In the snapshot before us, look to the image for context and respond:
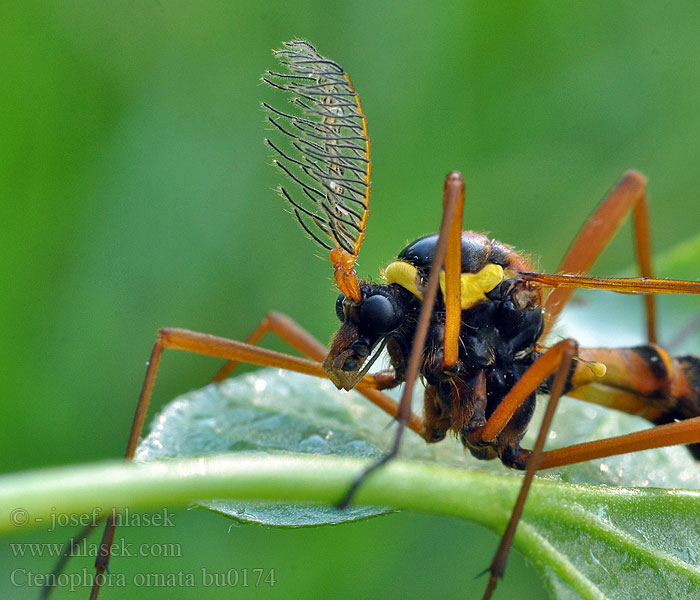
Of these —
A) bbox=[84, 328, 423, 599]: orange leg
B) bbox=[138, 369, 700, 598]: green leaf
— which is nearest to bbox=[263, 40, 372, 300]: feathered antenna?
bbox=[84, 328, 423, 599]: orange leg

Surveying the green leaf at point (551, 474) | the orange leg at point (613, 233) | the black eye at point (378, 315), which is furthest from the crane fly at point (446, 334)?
the orange leg at point (613, 233)

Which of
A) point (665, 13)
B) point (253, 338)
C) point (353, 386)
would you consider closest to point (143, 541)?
point (253, 338)

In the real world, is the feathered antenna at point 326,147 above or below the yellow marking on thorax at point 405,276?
above

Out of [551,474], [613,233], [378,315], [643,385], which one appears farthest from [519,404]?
[613,233]

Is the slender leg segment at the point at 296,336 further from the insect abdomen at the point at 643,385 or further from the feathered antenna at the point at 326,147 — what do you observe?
the insect abdomen at the point at 643,385

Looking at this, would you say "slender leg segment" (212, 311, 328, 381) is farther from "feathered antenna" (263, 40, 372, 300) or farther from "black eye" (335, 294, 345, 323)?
"feathered antenna" (263, 40, 372, 300)

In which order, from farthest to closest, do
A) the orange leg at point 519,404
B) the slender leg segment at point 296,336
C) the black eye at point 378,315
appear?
the slender leg segment at point 296,336 < the black eye at point 378,315 < the orange leg at point 519,404

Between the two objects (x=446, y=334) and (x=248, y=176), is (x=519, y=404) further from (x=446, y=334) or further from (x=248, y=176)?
(x=248, y=176)
